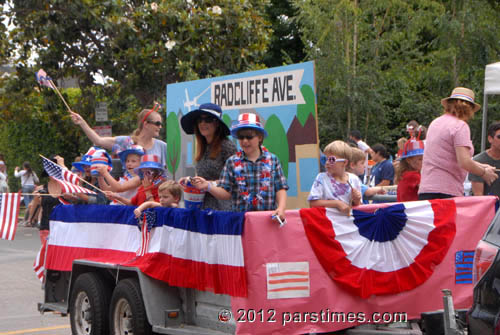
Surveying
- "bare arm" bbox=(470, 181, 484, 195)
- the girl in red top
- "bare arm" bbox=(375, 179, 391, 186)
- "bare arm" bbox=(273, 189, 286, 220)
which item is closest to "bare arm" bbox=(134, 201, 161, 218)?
"bare arm" bbox=(273, 189, 286, 220)

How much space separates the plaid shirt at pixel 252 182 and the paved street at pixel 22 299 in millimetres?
3427

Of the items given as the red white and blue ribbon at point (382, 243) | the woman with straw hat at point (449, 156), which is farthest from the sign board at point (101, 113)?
the red white and blue ribbon at point (382, 243)

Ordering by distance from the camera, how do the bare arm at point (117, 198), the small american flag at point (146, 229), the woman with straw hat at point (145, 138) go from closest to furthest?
1. the small american flag at point (146, 229)
2. the bare arm at point (117, 198)
3. the woman with straw hat at point (145, 138)

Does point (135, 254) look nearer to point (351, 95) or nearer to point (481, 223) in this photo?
point (481, 223)

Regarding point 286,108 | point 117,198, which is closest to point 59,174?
point 117,198

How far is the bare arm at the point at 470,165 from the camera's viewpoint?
6.31m

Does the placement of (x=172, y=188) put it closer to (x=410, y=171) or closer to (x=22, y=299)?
(x=410, y=171)

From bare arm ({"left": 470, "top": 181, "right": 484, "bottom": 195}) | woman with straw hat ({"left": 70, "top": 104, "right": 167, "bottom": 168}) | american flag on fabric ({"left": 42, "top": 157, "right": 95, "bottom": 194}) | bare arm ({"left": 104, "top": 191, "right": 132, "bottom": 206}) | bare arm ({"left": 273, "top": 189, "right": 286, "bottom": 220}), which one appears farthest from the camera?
woman with straw hat ({"left": 70, "top": 104, "right": 167, "bottom": 168})

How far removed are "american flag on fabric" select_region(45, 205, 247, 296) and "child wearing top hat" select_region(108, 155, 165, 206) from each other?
315mm

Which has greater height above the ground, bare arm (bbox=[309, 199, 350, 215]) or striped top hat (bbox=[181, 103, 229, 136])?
striped top hat (bbox=[181, 103, 229, 136])

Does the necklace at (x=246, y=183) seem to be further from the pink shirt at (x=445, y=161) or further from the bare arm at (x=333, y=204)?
the pink shirt at (x=445, y=161)

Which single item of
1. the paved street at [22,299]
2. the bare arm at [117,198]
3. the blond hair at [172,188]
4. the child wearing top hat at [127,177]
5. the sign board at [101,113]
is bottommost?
the paved street at [22,299]

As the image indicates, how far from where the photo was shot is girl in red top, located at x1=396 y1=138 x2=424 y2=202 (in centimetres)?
692

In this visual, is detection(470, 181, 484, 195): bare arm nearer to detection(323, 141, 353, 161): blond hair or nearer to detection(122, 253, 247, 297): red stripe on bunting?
detection(323, 141, 353, 161): blond hair
